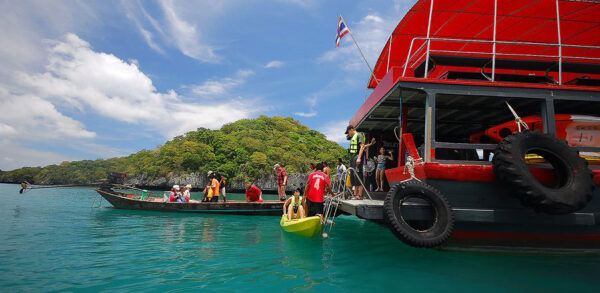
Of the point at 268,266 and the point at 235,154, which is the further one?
the point at 235,154

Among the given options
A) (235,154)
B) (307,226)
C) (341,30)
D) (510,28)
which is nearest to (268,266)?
(307,226)

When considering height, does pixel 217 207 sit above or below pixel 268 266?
above

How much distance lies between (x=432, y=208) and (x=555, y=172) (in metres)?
2.25

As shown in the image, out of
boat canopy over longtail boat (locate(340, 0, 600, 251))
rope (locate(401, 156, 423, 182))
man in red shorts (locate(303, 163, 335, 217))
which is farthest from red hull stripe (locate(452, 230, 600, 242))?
man in red shorts (locate(303, 163, 335, 217))

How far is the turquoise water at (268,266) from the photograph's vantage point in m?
4.19

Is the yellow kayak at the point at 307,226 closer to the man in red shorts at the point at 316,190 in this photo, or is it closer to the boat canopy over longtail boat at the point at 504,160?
the man in red shorts at the point at 316,190

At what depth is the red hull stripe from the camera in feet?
17.5

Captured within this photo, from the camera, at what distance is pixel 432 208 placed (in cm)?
476

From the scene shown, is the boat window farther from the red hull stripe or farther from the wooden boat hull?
the wooden boat hull

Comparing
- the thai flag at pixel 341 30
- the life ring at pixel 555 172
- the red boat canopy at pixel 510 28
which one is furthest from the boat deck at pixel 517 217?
the thai flag at pixel 341 30

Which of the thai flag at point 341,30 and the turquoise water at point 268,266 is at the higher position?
the thai flag at point 341,30

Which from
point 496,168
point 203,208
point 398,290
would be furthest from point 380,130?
point 203,208

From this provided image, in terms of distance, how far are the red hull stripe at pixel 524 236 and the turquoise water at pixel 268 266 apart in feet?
1.46

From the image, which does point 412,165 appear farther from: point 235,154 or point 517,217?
point 235,154
